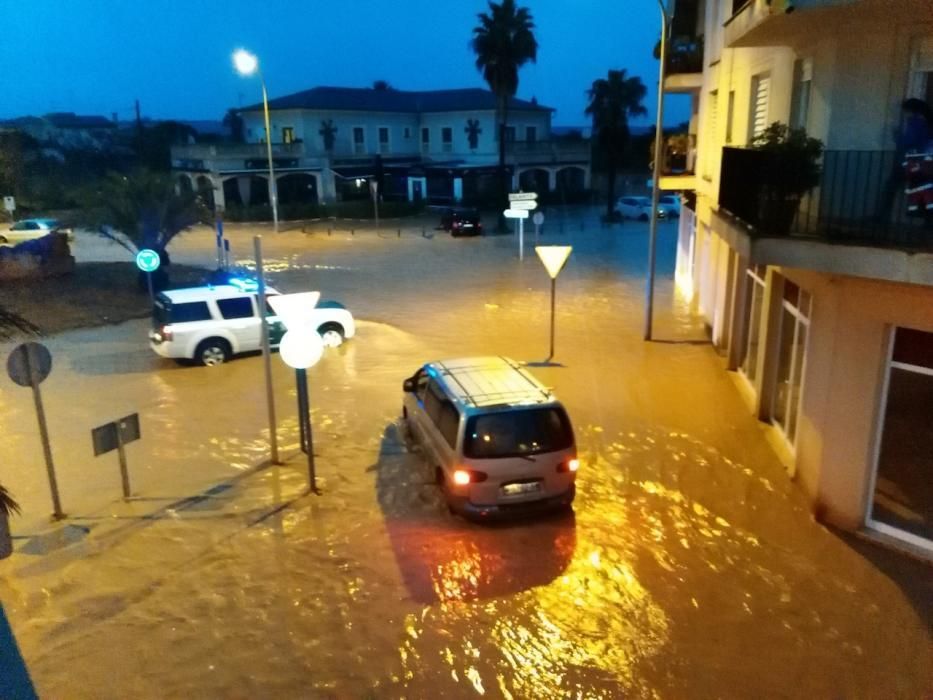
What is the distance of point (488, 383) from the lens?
29.8 ft

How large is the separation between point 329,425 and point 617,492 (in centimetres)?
480

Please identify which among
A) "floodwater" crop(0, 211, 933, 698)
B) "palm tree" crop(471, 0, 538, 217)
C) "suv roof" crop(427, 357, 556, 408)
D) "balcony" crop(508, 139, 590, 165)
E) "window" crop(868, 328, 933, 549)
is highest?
"palm tree" crop(471, 0, 538, 217)

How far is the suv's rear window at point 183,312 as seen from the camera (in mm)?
15023

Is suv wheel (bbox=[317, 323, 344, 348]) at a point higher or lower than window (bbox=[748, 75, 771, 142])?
lower

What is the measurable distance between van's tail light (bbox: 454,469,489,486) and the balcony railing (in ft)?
13.5

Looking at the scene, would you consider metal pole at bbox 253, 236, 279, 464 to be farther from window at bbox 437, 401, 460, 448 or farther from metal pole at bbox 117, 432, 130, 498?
window at bbox 437, 401, 460, 448

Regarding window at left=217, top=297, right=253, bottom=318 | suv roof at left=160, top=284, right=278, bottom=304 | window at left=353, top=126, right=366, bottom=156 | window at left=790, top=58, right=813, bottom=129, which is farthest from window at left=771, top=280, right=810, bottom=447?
window at left=353, top=126, right=366, bottom=156

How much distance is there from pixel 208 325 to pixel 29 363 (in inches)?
262

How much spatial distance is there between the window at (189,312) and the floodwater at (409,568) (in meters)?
1.61

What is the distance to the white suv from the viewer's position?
15.0 metres

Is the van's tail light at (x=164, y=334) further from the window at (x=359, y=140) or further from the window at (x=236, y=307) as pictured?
the window at (x=359, y=140)

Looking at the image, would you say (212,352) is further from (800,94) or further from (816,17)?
(816,17)

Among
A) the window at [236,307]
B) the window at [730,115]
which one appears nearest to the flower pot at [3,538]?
the window at [236,307]

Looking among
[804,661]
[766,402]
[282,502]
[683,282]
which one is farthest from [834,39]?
[683,282]
